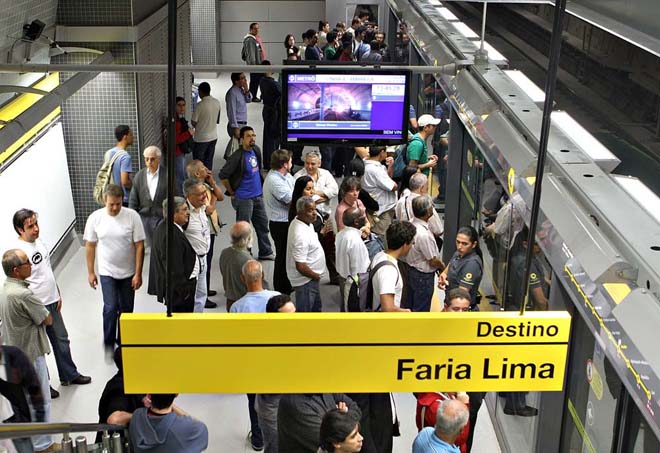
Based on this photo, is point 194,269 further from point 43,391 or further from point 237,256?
point 43,391

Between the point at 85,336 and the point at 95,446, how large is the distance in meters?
4.15

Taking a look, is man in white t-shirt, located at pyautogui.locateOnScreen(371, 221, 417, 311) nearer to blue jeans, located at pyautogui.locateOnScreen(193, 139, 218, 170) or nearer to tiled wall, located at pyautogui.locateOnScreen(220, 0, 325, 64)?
blue jeans, located at pyautogui.locateOnScreen(193, 139, 218, 170)

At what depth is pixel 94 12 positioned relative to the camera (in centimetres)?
1120

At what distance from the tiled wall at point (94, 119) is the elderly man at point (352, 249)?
4449 mm

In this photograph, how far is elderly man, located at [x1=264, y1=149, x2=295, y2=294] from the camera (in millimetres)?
9523

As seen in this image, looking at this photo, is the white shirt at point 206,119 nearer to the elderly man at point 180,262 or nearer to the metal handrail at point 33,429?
the elderly man at point 180,262

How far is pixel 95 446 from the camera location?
5031 mm

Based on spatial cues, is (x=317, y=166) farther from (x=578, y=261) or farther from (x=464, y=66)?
(x=578, y=261)

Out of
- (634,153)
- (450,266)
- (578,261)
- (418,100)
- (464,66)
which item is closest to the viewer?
(578,261)

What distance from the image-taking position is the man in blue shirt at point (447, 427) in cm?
517

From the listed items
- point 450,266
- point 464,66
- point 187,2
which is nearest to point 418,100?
point 187,2

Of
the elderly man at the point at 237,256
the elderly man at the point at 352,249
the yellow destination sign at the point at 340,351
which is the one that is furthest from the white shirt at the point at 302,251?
the yellow destination sign at the point at 340,351

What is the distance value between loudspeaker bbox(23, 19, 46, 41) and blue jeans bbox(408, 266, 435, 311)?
449 centimetres

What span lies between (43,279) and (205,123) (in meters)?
6.54
